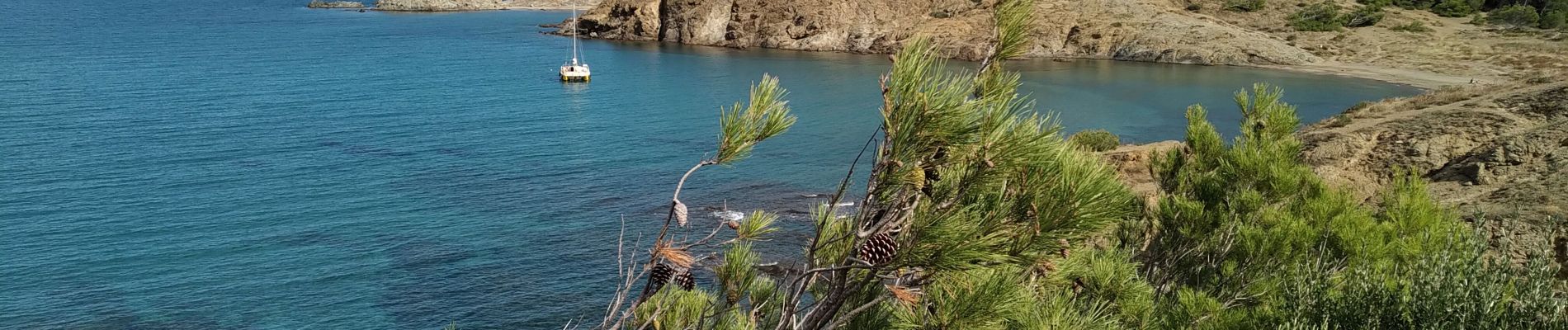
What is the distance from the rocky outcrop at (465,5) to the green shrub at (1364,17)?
7781cm

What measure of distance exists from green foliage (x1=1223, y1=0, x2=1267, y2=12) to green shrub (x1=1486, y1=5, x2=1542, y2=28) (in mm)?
14426

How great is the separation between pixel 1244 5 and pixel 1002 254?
84.0 m

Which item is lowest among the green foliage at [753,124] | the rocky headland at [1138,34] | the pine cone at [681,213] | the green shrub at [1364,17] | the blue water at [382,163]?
the blue water at [382,163]

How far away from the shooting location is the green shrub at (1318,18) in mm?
75812

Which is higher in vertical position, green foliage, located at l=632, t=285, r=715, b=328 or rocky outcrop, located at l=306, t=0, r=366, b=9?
green foliage, located at l=632, t=285, r=715, b=328

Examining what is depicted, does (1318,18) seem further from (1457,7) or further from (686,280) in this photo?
(686,280)

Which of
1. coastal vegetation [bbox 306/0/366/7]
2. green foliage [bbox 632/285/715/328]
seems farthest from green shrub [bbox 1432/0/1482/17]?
coastal vegetation [bbox 306/0/366/7]

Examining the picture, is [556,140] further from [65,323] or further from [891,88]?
[891,88]

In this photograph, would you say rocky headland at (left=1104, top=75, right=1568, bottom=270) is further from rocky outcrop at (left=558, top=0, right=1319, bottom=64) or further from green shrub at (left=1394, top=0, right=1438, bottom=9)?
green shrub at (left=1394, top=0, right=1438, bottom=9)

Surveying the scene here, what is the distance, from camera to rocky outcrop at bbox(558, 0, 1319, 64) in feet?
236

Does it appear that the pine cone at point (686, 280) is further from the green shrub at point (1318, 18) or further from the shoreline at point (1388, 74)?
the green shrub at point (1318, 18)

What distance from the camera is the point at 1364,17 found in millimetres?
75875

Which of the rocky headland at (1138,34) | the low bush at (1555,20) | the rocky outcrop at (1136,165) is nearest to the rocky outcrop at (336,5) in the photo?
the rocky headland at (1138,34)

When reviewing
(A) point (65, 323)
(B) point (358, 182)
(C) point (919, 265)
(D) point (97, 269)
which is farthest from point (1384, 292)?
(B) point (358, 182)
